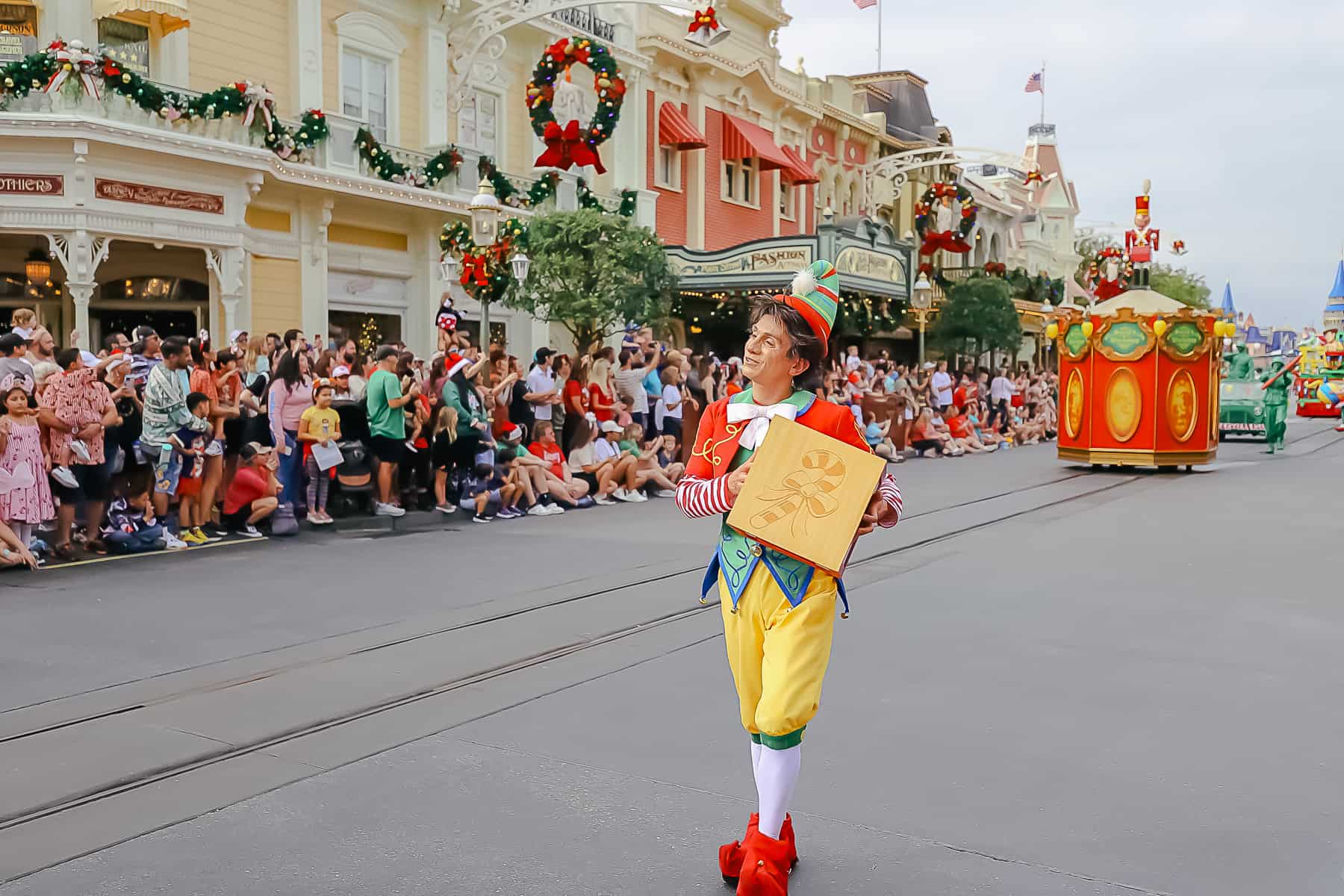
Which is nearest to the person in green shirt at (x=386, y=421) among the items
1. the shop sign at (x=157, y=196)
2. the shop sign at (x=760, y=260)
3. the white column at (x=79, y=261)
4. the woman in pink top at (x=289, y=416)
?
the woman in pink top at (x=289, y=416)

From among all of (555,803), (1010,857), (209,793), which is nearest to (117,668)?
(209,793)

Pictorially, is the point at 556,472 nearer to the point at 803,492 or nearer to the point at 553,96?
the point at 553,96

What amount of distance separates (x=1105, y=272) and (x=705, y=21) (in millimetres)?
20968

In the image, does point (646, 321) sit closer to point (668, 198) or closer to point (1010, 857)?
point (668, 198)

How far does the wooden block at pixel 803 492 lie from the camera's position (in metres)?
3.22

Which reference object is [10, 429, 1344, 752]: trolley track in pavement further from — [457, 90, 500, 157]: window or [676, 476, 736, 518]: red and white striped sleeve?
[457, 90, 500, 157]: window

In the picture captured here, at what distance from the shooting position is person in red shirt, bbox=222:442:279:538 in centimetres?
977

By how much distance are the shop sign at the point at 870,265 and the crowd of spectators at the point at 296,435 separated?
7359 mm

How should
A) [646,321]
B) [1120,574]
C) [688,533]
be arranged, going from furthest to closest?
[646,321] → [688,533] → [1120,574]

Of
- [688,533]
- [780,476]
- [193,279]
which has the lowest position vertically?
[688,533]

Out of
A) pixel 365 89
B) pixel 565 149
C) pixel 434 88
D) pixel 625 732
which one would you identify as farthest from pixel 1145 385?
pixel 625 732

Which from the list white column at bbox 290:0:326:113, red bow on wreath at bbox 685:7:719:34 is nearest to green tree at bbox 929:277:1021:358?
red bow on wreath at bbox 685:7:719:34

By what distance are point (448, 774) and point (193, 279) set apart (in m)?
14.3

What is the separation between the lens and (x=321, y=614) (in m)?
6.71
